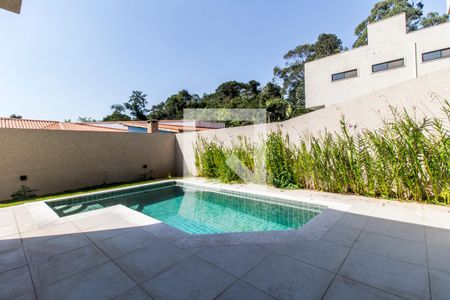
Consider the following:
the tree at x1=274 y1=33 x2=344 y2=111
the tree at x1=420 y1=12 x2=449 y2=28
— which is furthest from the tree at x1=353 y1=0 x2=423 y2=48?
the tree at x1=274 y1=33 x2=344 y2=111

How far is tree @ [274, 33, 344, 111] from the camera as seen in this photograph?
27984mm

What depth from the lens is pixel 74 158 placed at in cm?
815

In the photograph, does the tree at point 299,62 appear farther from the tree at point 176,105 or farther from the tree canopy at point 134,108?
the tree canopy at point 134,108

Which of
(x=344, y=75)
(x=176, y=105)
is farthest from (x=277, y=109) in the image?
(x=176, y=105)

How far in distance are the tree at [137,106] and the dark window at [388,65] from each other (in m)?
38.3

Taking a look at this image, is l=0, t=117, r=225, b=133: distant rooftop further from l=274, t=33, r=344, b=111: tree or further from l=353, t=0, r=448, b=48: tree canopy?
l=353, t=0, r=448, b=48: tree canopy

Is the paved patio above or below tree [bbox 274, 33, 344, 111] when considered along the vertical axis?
below

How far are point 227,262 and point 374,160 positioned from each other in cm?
474

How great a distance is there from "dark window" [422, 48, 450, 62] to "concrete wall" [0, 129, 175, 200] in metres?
14.5

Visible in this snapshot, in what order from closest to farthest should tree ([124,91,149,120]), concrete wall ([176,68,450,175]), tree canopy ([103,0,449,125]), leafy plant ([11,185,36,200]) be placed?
concrete wall ([176,68,450,175]) < leafy plant ([11,185,36,200]) < tree canopy ([103,0,449,125]) < tree ([124,91,149,120])

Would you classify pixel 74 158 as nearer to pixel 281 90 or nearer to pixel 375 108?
pixel 375 108

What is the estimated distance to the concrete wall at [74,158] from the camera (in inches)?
272

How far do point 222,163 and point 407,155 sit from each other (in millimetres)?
5763

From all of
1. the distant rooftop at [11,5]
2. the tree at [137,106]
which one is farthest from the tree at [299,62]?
the distant rooftop at [11,5]
